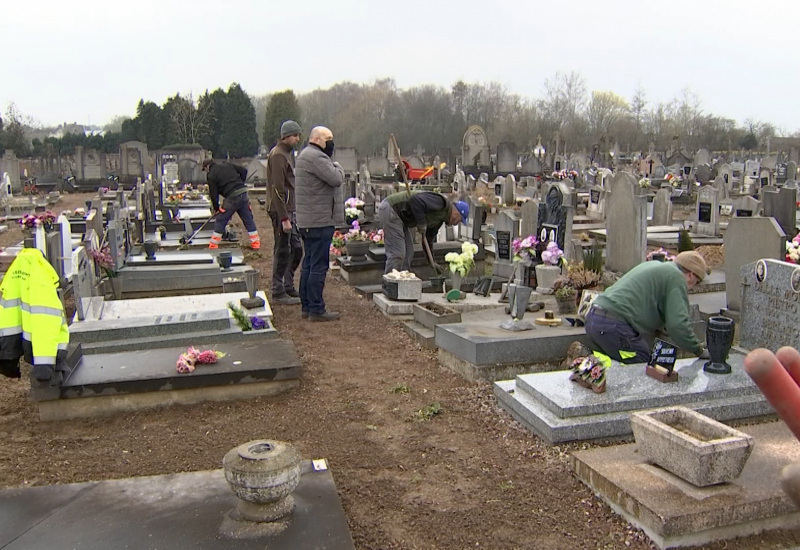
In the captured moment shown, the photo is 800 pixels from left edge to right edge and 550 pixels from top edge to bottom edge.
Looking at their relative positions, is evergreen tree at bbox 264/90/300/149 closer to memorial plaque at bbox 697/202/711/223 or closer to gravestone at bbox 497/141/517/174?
gravestone at bbox 497/141/517/174

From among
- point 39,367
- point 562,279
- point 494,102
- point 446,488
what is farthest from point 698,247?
point 494,102

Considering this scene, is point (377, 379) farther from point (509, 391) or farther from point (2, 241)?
point (2, 241)

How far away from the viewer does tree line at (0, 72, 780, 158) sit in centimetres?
4950

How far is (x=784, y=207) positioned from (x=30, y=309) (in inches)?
431

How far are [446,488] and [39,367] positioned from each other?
3006 millimetres

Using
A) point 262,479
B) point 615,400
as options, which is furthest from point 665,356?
point 262,479

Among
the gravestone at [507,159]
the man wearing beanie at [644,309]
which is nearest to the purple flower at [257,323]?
the man wearing beanie at [644,309]

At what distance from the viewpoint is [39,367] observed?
5.05 meters

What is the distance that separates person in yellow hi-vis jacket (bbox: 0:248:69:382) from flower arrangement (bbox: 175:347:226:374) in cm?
90

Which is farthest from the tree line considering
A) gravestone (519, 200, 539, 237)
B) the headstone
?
gravestone (519, 200, 539, 237)

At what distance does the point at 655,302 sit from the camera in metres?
5.46

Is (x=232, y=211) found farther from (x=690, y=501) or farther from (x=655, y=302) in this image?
(x=690, y=501)

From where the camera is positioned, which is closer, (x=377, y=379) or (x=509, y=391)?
(x=509, y=391)

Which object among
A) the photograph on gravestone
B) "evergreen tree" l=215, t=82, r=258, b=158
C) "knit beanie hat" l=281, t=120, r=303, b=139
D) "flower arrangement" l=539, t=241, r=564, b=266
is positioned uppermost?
"evergreen tree" l=215, t=82, r=258, b=158
